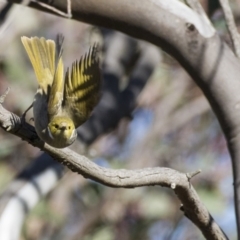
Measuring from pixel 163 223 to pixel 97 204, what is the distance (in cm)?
62

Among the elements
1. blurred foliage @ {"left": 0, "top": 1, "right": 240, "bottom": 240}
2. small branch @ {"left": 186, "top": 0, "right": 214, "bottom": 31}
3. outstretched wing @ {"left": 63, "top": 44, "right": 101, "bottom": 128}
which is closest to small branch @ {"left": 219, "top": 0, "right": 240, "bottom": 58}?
small branch @ {"left": 186, "top": 0, "right": 214, "bottom": 31}

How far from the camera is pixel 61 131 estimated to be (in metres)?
1.97

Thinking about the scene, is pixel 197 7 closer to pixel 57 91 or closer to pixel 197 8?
pixel 197 8

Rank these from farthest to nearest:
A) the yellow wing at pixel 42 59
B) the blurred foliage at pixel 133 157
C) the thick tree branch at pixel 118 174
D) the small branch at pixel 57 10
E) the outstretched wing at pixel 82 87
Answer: the blurred foliage at pixel 133 157
the yellow wing at pixel 42 59
the small branch at pixel 57 10
the outstretched wing at pixel 82 87
the thick tree branch at pixel 118 174

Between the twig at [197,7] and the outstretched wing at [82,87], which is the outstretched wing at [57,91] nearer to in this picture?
the outstretched wing at [82,87]

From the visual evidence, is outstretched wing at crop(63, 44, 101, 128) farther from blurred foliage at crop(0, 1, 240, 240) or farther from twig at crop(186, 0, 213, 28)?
blurred foliage at crop(0, 1, 240, 240)

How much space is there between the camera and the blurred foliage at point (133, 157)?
4.20 metres

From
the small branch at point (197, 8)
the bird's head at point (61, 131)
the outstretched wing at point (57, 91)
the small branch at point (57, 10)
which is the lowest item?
the bird's head at point (61, 131)

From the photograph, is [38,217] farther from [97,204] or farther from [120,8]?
[120,8]

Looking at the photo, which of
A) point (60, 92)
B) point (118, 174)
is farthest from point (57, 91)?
point (118, 174)

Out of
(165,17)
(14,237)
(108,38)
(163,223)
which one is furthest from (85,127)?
(163,223)

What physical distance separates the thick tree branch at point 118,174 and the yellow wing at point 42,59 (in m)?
0.29

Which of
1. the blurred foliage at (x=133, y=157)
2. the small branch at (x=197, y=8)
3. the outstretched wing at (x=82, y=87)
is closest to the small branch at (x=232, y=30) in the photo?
the small branch at (x=197, y=8)

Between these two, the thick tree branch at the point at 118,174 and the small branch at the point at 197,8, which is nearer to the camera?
the thick tree branch at the point at 118,174
